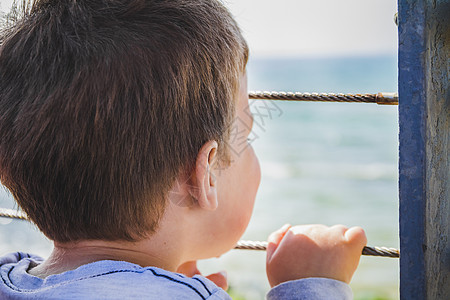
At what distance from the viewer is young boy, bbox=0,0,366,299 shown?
87cm

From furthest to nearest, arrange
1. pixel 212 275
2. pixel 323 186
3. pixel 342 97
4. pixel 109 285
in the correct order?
pixel 323 186 < pixel 212 275 < pixel 342 97 < pixel 109 285

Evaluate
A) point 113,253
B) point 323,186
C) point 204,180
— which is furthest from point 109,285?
point 323,186

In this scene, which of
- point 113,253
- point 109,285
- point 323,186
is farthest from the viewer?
point 323,186

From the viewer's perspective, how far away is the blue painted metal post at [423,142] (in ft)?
2.73

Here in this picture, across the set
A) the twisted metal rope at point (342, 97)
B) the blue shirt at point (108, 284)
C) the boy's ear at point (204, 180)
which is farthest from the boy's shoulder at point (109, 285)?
the twisted metal rope at point (342, 97)

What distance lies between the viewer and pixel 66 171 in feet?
2.93

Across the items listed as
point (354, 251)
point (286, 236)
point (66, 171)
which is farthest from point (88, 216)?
point (354, 251)

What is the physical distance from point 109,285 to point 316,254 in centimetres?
43

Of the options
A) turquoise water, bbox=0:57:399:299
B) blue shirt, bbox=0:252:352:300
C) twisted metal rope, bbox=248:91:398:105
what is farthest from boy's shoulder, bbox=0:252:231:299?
turquoise water, bbox=0:57:399:299

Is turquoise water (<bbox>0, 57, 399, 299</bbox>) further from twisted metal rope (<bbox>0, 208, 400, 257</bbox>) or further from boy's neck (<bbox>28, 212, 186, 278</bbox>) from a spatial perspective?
boy's neck (<bbox>28, 212, 186, 278</bbox>)

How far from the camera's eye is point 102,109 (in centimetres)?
87

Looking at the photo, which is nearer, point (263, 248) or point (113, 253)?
point (113, 253)

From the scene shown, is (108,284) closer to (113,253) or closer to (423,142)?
(113,253)

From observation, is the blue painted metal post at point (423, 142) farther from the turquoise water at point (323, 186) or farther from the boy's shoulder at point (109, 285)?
the turquoise water at point (323, 186)
